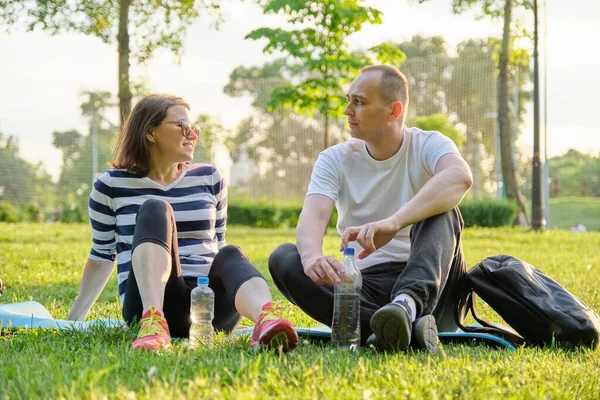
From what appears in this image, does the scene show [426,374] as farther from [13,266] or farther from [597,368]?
[13,266]

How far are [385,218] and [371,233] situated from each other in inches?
17.5

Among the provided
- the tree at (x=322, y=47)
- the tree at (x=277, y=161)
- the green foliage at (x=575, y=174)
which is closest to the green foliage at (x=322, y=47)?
the tree at (x=322, y=47)

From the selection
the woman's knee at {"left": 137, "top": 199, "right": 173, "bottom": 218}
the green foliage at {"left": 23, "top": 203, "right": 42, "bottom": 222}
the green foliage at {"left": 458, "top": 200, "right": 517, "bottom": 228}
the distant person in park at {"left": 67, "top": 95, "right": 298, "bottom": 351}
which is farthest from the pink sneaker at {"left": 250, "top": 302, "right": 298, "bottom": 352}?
the green foliage at {"left": 23, "top": 203, "right": 42, "bottom": 222}

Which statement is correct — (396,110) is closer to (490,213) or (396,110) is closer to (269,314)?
(269,314)

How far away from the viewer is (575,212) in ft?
92.4

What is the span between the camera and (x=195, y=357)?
8.91ft

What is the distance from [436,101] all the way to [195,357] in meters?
18.6

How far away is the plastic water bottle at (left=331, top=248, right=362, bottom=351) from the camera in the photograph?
10.5ft

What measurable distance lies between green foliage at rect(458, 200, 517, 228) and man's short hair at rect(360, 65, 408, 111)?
1305 centimetres

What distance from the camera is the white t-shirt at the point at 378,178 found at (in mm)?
3570

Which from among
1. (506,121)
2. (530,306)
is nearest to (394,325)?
(530,306)

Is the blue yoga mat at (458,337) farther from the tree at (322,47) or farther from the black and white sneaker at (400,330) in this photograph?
the tree at (322,47)

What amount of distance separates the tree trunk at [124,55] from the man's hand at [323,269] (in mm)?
10519

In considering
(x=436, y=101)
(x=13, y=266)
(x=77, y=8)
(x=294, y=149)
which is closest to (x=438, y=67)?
(x=436, y=101)
